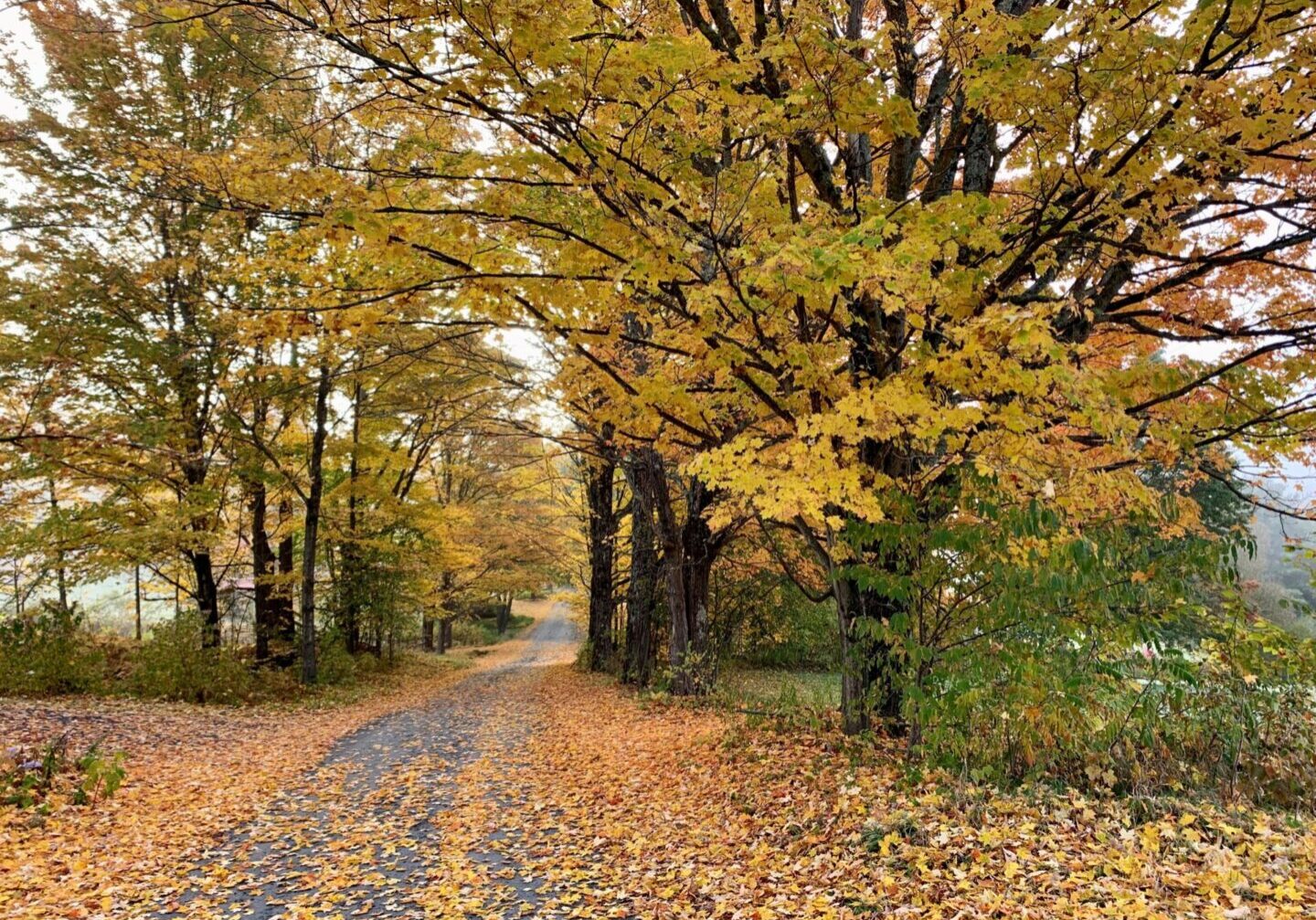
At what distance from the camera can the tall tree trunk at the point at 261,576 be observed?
13.5 m

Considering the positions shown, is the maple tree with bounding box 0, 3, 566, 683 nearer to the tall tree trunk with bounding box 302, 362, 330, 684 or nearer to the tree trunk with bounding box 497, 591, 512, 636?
the tall tree trunk with bounding box 302, 362, 330, 684

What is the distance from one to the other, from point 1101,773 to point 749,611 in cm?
1417

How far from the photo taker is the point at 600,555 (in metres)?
16.7

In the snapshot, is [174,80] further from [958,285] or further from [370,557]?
[958,285]

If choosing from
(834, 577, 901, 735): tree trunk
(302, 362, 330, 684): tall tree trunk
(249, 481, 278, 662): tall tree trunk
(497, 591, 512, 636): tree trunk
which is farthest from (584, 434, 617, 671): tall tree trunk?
(497, 591, 512, 636): tree trunk

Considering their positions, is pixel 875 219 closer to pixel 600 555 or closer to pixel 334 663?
pixel 600 555

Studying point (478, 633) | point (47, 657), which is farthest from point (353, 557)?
point (478, 633)

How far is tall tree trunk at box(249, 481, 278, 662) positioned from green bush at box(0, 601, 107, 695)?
299cm

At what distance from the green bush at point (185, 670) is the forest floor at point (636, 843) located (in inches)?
140

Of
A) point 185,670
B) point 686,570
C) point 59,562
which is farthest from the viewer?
point 686,570

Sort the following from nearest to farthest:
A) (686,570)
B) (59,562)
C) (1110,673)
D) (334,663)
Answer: (1110,673)
(59,562)
(686,570)
(334,663)

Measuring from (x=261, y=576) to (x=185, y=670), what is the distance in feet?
8.53

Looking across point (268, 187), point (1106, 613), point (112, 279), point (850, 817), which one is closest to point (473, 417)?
point (112, 279)

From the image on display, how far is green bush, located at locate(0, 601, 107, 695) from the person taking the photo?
9648 millimetres
